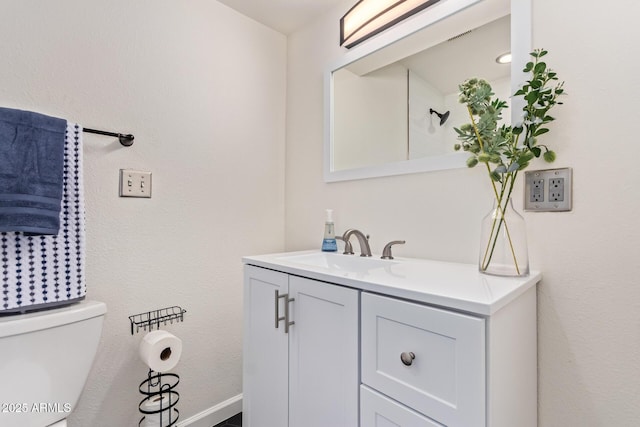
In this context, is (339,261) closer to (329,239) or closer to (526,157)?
(329,239)

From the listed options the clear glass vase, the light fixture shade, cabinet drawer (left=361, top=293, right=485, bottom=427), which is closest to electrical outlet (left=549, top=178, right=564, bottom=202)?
the clear glass vase

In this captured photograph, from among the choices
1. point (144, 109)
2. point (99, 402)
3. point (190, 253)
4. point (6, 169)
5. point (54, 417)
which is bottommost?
point (99, 402)

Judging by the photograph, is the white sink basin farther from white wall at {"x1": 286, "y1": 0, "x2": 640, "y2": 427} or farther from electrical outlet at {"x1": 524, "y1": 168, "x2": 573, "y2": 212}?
electrical outlet at {"x1": 524, "y1": 168, "x2": 573, "y2": 212}

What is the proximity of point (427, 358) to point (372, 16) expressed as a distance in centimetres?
139

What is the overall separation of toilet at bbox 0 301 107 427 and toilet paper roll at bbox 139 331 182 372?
223 mm

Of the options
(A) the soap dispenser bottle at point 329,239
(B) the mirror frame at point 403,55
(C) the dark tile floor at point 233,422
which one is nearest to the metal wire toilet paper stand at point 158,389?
(C) the dark tile floor at point 233,422

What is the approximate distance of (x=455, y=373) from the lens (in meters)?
0.63

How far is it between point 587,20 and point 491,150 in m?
0.43

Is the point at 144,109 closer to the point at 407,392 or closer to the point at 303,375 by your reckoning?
the point at 303,375

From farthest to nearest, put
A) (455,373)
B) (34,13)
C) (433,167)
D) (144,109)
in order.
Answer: (144,109) → (433,167) → (34,13) → (455,373)

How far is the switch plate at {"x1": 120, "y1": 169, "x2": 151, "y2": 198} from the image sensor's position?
125 centimetres

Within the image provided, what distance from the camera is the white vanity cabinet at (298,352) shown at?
85cm

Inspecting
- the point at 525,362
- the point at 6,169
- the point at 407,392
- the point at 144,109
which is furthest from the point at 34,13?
the point at 525,362

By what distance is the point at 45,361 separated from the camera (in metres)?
0.87
